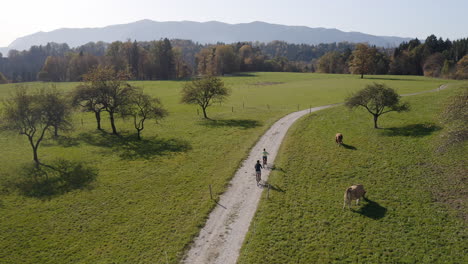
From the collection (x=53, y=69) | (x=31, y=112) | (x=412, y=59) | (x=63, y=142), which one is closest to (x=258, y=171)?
(x=31, y=112)

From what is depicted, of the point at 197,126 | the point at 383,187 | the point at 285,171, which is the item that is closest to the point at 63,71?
the point at 197,126

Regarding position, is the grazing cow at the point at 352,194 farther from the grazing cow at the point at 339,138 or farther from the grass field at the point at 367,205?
the grazing cow at the point at 339,138

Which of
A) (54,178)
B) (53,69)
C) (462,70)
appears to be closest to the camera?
(54,178)

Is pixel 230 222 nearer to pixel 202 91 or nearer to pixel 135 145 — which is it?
pixel 135 145

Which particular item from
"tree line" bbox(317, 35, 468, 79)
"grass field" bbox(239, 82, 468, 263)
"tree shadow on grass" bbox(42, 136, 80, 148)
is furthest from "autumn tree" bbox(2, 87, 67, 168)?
"tree line" bbox(317, 35, 468, 79)

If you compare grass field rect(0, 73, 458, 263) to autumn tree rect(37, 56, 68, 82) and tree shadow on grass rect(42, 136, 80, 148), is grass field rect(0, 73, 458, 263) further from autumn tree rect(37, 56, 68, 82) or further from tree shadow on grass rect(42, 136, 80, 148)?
autumn tree rect(37, 56, 68, 82)
